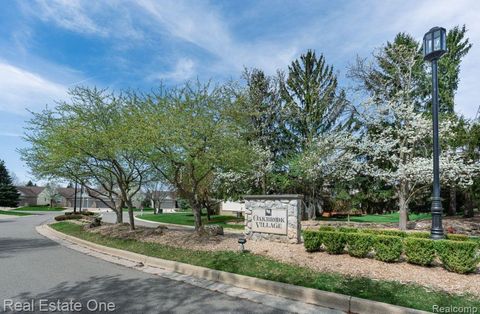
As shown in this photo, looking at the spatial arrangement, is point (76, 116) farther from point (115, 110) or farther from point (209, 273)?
point (209, 273)

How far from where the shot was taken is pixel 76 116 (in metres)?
13.8

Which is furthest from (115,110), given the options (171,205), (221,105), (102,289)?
(171,205)

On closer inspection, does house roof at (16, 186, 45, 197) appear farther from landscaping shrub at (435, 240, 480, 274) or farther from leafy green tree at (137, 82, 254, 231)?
landscaping shrub at (435, 240, 480, 274)

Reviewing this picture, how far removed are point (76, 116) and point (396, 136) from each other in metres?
18.3

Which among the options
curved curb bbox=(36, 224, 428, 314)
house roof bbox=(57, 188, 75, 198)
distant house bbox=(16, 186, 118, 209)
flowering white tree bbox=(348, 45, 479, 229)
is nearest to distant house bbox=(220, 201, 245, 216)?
flowering white tree bbox=(348, 45, 479, 229)

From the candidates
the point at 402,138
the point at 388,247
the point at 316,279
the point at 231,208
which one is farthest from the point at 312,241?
the point at 231,208

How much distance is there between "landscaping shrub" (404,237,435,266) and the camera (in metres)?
6.89

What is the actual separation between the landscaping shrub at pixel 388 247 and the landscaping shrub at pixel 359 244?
0.16 meters

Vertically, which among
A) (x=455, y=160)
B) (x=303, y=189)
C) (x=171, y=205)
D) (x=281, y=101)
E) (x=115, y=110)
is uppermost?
(x=281, y=101)

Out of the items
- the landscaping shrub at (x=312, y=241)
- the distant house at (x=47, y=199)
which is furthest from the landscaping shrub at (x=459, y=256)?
the distant house at (x=47, y=199)

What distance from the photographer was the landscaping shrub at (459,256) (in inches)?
252

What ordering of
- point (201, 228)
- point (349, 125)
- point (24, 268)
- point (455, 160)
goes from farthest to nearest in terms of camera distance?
point (349, 125), point (455, 160), point (201, 228), point (24, 268)

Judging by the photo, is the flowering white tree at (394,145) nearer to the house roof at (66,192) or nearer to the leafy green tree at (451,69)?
the leafy green tree at (451,69)

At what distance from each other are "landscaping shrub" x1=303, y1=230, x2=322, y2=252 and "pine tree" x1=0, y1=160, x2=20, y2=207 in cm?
6485
